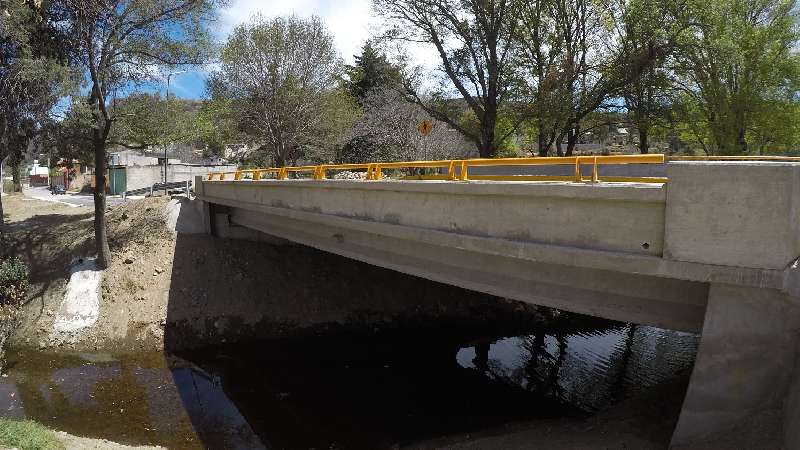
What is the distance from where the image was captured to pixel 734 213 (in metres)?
5.37

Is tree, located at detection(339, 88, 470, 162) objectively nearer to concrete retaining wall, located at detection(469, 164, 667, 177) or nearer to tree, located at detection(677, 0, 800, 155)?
concrete retaining wall, located at detection(469, 164, 667, 177)

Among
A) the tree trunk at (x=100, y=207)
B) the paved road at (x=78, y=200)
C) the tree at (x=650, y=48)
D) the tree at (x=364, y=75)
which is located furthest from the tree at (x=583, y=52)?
the paved road at (x=78, y=200)

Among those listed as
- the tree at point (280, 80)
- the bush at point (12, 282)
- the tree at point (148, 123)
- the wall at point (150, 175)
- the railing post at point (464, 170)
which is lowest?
the bush at point (12, 282)

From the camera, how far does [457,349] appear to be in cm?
1623

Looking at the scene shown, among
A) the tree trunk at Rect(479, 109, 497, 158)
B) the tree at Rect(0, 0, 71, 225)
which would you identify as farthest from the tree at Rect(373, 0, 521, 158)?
the tree at Rect(0, 0, 71, 225)

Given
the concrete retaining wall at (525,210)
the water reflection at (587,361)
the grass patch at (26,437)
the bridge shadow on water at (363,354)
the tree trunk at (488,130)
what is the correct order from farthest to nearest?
1. the tree trunk at (488,130)
2. the water reflection at (587,361)
3. the bridge shadow on water at (363,354)
4. the grass patch at (26,437)
5. the concrete retaining wall at (525,210)

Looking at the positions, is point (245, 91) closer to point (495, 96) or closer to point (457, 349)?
point (495, 96)

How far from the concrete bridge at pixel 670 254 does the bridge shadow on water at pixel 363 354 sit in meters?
4.73

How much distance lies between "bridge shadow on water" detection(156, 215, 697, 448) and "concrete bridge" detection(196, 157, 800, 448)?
473cm

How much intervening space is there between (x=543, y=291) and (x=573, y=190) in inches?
69.5

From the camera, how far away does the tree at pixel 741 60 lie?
23.3m

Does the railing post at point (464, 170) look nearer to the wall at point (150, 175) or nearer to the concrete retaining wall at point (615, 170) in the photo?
the concrete retaining wall at point (615, 170)

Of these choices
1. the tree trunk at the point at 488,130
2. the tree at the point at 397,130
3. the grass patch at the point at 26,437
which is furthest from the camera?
the tree at the point at 397,130

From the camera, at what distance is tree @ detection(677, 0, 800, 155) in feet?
76.3
